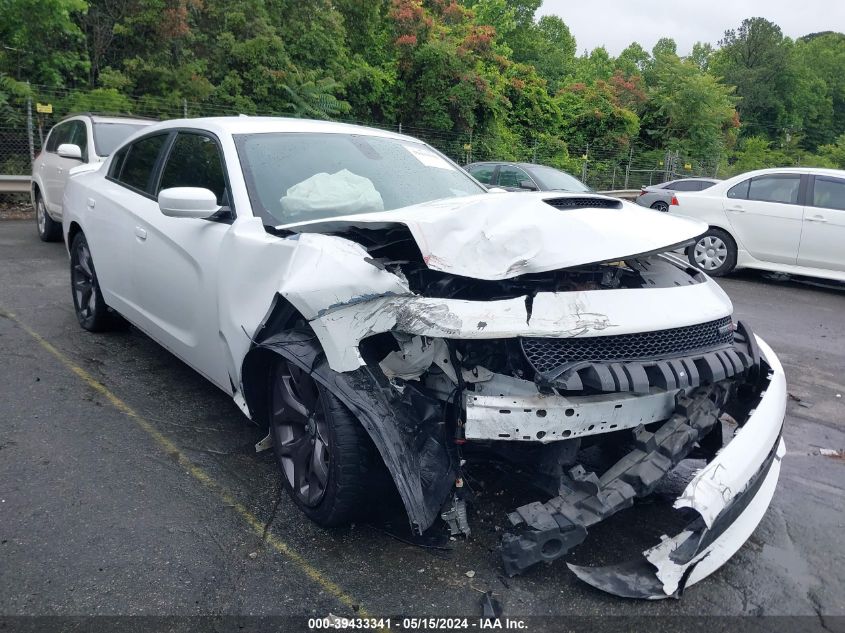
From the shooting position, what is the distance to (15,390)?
14.0 feet

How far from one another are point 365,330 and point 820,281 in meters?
9.51

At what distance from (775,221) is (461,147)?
13.8 m

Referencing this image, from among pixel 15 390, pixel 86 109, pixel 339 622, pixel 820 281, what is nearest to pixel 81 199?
pixel 15 390

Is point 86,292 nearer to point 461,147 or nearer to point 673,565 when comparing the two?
point 673,565

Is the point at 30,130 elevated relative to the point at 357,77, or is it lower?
lower

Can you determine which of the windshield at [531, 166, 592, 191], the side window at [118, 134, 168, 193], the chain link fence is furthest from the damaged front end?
the chain link fence

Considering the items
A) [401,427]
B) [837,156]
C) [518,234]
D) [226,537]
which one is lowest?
[226,537]

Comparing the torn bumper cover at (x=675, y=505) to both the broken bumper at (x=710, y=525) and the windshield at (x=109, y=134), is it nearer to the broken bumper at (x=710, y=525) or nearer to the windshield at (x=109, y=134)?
the broken bumper at (x=710, y=525)

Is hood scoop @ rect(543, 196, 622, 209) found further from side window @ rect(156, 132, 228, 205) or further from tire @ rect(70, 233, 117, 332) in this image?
tire @ rect(70, 233, 117, 332)

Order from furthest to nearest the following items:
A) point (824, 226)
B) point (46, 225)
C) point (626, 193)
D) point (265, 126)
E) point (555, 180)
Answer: point (626, 193)
point (555, 180)
point (46, 225)
point (824, 226)
point (265, 126)

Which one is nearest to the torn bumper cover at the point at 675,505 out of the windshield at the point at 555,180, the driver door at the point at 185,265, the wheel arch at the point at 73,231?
the driver door at the point at 185,265

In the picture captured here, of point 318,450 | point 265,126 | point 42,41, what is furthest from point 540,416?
point 42,41

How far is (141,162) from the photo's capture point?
4.59 m

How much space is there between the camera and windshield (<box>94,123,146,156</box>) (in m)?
8.25
